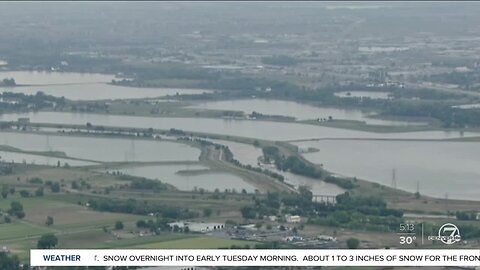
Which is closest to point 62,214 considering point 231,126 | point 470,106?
point 231,126

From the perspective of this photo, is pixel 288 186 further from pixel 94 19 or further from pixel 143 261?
pixel 94 19

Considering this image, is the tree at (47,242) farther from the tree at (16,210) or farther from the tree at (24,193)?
the tree at (24,193)

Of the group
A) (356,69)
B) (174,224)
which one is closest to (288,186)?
(174,224)

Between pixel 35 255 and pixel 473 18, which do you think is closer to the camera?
pixel 35 255

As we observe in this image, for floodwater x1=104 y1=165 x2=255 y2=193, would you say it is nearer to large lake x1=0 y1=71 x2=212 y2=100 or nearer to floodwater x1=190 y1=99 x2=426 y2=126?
floodwater x1=190 y1=99 x2=426 y2=126

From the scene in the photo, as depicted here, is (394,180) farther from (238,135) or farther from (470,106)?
(470,106)

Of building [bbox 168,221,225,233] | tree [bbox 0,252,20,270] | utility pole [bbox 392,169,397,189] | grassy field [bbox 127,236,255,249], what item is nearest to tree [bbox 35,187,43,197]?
building [bbox 168,221,225,233]
